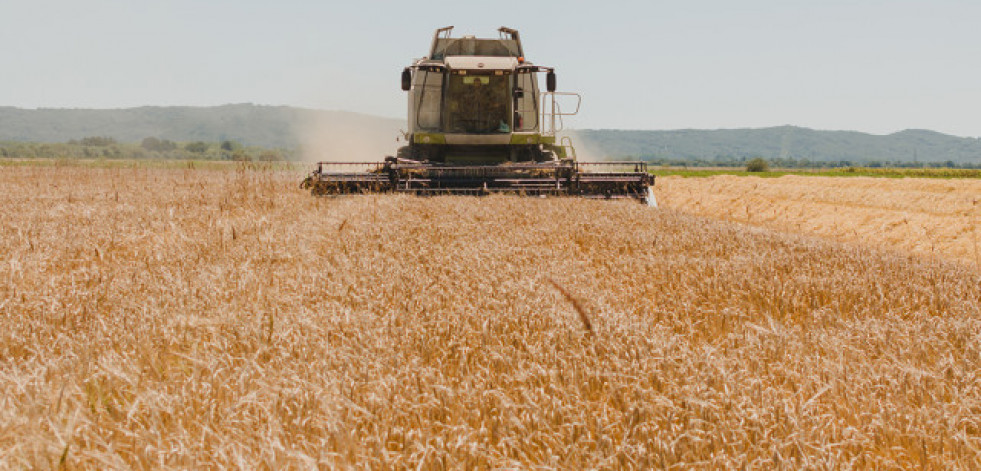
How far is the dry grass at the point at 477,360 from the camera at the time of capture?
200cm

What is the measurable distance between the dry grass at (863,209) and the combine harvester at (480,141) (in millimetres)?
3924

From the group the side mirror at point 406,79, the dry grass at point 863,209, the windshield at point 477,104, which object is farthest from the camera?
the windshield at point 477,104

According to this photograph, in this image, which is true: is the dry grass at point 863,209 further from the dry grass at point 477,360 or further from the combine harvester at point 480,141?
the dry grass at point 477,360

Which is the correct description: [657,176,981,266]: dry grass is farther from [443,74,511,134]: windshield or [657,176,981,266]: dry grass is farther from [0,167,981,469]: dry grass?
[0,167,981,469]: dry grass

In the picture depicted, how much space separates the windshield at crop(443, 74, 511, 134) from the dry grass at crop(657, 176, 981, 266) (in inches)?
229

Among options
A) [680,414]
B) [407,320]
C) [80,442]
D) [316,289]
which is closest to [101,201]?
[316,289]

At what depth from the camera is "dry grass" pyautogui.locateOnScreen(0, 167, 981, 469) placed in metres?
2.00

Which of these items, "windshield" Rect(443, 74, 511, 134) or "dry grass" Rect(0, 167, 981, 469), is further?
"windshield" Rect(443, 74, 511, 134)

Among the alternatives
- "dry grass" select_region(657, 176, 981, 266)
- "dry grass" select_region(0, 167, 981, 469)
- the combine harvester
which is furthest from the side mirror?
"dry grass" select_region(0, 167, 981, 469)

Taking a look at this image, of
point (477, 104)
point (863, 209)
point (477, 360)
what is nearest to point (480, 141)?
point (477, 104)

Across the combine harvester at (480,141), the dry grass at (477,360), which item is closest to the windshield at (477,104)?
the combine harvester at (480,141)

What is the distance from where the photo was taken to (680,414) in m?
2.26

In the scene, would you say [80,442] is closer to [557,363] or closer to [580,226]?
[557,363]

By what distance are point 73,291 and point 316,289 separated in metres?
1.40
